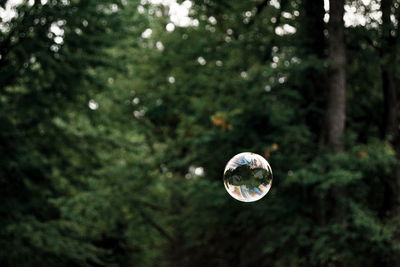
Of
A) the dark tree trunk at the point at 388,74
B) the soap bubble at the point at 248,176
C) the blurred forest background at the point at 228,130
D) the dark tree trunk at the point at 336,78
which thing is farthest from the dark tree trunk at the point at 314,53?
the soap bubble at the point at 248,176

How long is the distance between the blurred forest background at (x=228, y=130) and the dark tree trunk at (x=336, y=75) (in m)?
0.03

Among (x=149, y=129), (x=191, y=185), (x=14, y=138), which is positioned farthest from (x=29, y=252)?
(x=149, y=129)

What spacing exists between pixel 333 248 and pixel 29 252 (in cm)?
523

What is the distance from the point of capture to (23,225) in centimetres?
939

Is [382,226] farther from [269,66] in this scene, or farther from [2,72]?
[2,72]

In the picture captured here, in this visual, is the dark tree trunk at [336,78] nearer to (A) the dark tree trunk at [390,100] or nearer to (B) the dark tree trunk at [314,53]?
(B) the dark tree trunk at [314,53]

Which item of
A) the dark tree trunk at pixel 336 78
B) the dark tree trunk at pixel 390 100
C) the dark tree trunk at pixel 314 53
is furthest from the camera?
the dark tree trunk at pixel 314 53

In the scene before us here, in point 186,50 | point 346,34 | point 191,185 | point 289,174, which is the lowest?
point 289,174

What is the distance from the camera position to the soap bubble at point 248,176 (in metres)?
6.99

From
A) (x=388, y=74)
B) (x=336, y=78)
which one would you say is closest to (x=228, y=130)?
(x=336, y=78)

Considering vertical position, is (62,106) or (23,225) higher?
(62,106)

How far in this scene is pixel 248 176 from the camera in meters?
6.99

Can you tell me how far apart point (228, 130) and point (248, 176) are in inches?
149

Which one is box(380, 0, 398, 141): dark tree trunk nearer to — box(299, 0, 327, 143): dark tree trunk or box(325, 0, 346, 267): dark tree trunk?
box(325, 0, 346, 267): dark tree trunk
